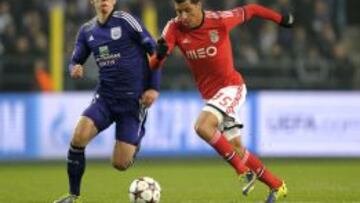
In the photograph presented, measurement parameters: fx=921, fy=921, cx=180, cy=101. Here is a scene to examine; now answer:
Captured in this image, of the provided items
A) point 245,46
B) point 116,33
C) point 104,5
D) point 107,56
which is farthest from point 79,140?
point 245,46

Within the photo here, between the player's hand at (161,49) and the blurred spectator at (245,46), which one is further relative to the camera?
the blurred spectator at (245,46)

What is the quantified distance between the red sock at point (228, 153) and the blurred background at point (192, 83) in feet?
27.1

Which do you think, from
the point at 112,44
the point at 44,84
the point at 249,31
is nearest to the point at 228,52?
the point at 112,44

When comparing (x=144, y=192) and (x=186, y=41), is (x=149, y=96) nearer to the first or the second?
(x=186, y=41)

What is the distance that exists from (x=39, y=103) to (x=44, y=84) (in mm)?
1695

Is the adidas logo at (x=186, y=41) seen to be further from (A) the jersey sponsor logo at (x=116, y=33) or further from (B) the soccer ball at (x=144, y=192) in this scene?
(B) the soccer ball at (x=144, y=192)

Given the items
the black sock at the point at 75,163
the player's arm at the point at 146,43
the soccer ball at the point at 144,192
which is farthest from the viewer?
the player's arm at the point at 146,43

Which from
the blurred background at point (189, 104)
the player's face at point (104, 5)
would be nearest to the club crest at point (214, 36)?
the player's face at point (104, 5)

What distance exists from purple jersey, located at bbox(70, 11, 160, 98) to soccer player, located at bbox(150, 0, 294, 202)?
21cm

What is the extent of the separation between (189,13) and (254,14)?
83 centimetres

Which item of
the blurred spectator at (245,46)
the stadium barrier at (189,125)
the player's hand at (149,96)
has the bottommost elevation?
the stadium barrier at (189,125)

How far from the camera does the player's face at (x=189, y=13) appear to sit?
10.1 m

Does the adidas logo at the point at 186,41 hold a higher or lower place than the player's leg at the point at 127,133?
higher

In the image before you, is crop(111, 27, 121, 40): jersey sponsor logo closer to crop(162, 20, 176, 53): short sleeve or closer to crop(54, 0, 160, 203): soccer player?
crop(54, 0, 160, 203): soccer player
